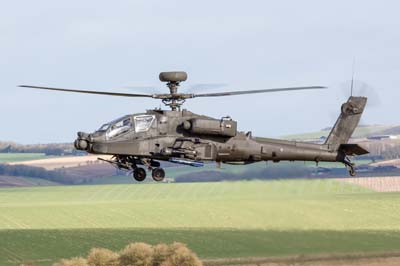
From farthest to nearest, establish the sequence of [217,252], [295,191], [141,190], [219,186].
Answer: [141,190] → [219,186] → [217,252] → [295,191]

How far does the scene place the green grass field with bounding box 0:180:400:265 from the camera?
11425 centimetres

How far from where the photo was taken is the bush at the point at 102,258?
101812 mm

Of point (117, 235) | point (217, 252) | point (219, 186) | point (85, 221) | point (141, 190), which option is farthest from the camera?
point (141, 190)

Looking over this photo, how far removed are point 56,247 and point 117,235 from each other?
29.9 ft

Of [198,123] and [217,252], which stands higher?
[198,123]

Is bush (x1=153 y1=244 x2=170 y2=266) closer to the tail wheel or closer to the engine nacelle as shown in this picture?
the tail wheel

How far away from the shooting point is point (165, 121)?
51.2m

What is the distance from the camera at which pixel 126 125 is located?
2003 inches

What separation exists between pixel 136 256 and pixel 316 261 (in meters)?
16.1

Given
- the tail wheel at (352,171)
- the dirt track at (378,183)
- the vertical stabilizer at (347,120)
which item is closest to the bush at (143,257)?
the vertical stabilizer at (347,120)

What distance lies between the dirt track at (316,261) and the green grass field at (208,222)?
1.44 metres

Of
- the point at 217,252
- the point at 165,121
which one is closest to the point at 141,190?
the point at 217,252

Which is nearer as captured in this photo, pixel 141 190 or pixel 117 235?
pixel 117 235

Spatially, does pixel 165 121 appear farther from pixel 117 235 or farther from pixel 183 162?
pixel 117 235
